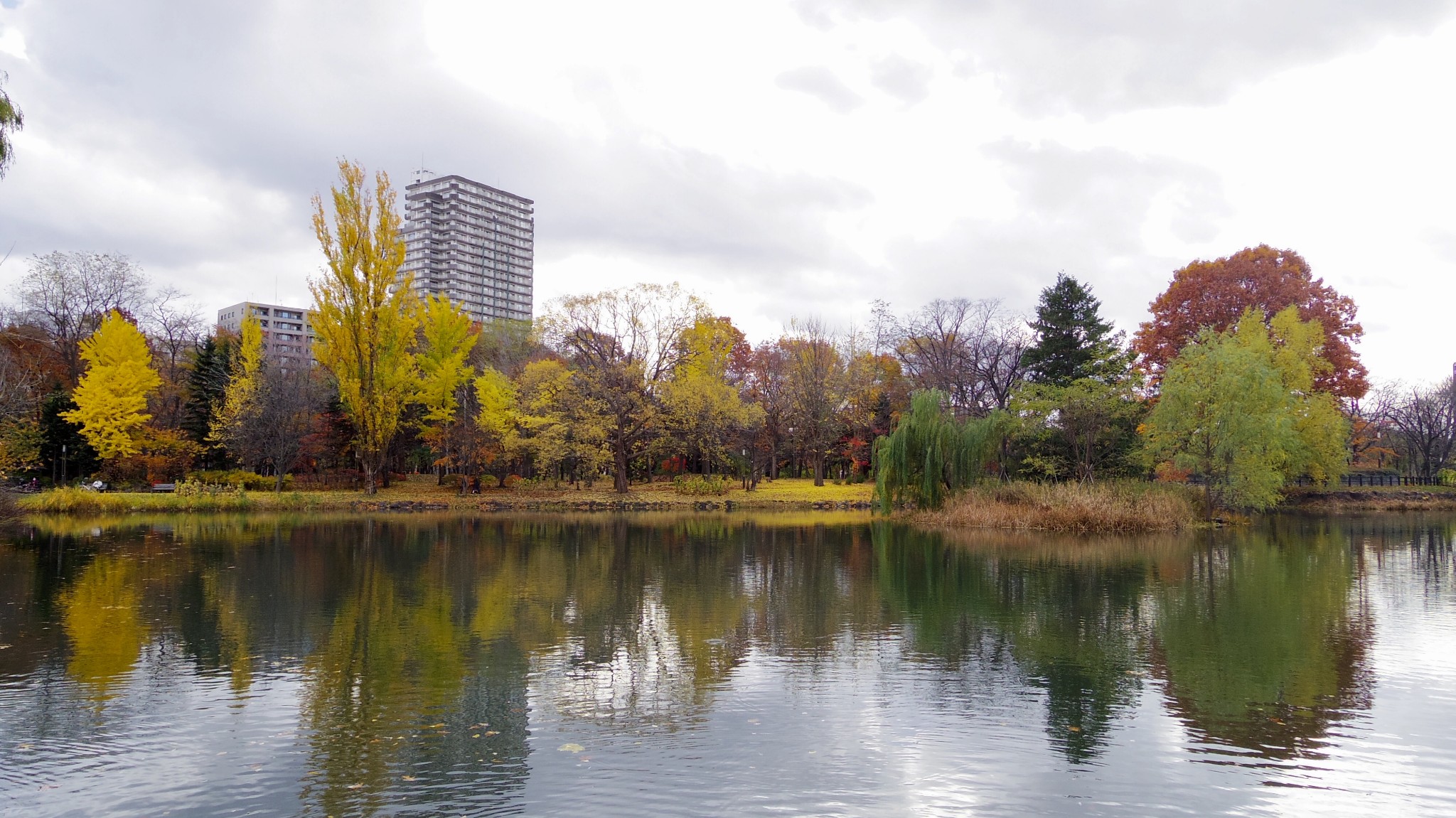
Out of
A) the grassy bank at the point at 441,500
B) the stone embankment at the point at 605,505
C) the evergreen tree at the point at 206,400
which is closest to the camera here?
the grassy bank at the point at 441,500

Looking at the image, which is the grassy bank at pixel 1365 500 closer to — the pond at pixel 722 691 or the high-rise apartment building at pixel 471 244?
the pond at pixel 722 691

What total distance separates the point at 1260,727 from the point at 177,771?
7.54 meters

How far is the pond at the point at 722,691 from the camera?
5.18m

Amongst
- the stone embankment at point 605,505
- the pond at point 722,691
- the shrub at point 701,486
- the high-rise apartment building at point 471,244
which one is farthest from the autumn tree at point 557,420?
the high-rise apartment building at point 471,244

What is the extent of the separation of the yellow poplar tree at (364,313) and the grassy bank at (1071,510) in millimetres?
22794

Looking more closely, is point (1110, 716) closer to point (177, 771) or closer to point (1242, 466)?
point (177, 771)

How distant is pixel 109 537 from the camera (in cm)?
2103

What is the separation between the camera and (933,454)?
28.1 metres

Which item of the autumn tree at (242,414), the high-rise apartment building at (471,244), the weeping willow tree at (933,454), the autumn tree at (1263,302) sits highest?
the high-rise apartment building at (471,244)

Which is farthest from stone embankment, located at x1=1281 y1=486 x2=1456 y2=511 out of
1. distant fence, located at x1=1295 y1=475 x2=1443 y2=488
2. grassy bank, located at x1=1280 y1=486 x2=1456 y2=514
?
distant fence, located at x1=1295 y1=475 x2=1443 y2=488

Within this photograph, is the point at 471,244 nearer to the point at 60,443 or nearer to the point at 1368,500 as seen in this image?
the point at 60,443

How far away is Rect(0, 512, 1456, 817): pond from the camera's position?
17.0ft

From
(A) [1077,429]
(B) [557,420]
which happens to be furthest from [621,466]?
(A) [1077,429]

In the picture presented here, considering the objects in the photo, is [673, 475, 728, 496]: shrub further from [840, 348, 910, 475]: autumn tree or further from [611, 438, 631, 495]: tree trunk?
[840, 348, 910, 475]: autumn tree
